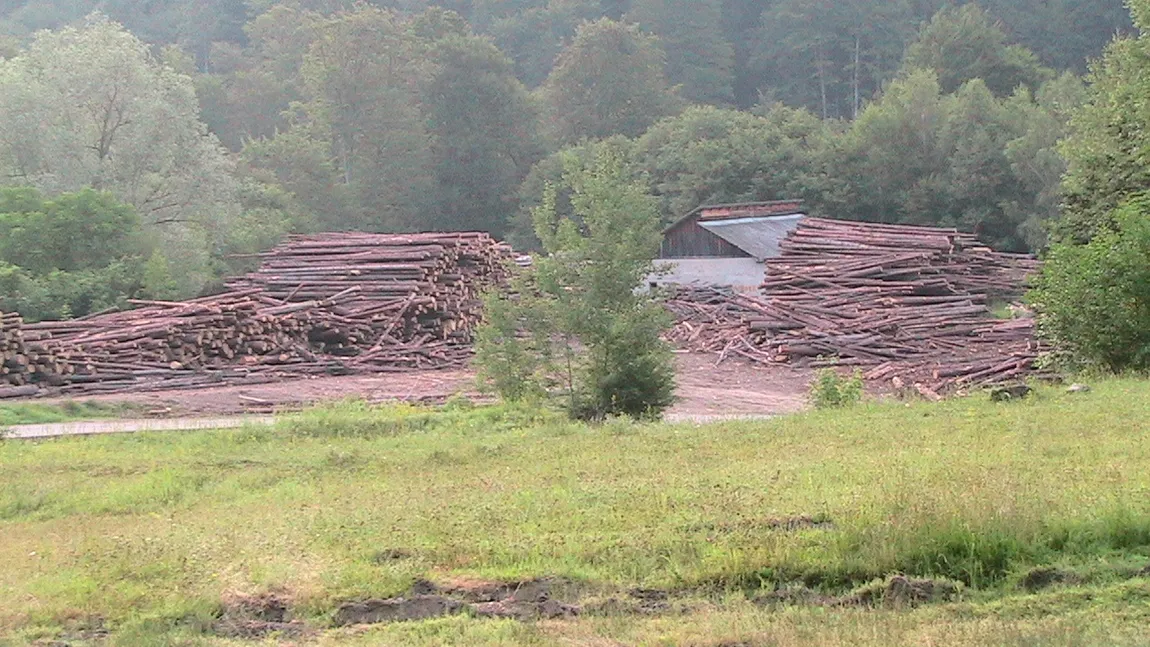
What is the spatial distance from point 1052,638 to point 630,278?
11444 mm

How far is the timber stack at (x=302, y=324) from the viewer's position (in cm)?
2397

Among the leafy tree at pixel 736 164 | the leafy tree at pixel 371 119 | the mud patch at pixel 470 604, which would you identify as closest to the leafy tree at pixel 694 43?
the leafy tree at pixel 736 164

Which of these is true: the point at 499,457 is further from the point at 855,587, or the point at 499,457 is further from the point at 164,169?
the point at 164,169

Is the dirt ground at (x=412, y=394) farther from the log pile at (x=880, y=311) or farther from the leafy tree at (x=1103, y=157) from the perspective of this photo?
the leafy tree at (x=1103, y=157)

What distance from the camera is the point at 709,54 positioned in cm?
7569

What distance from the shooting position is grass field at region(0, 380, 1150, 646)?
6.65 metres

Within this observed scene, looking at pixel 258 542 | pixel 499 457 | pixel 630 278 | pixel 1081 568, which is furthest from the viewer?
pixel 630 278

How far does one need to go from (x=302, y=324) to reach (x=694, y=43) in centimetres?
5169

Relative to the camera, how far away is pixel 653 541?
798cm

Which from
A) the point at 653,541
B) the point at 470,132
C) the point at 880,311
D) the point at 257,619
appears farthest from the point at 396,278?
the point at 470,132

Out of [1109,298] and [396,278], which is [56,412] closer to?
[396,278]

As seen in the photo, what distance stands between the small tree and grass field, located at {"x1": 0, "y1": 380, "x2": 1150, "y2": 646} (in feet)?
13.9

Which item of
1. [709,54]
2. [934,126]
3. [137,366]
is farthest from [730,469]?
[709,54]

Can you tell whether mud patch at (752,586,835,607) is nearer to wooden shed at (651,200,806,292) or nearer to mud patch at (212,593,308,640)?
mud patch at (212,593,308,640)
